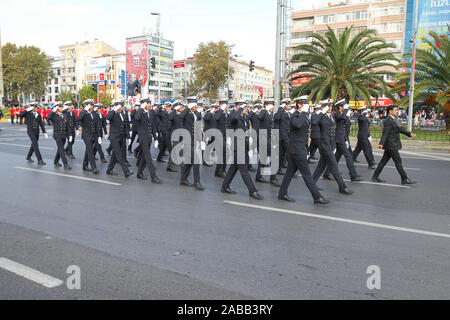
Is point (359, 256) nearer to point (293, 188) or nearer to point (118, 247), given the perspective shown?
point (118, 247)

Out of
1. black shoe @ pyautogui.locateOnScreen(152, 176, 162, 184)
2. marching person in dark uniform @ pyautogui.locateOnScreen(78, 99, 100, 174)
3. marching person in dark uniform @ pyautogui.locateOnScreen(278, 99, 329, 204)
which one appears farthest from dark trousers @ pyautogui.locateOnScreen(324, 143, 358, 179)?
marching person in dark uniform @ pyautogui.locateOnScreen(78, 99, 100, 174)

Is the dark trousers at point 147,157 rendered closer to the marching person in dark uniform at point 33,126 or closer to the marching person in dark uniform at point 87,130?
the marching person in dark uniform at point 87,130

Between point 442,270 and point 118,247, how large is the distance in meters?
3.49

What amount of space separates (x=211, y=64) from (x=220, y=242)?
51995 millimetres

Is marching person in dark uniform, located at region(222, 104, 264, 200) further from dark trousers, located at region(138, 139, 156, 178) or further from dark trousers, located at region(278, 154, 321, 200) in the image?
dark trousers, located at region(138, 139, 156, 178)

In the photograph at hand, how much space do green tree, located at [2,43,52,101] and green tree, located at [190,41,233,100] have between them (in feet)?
128

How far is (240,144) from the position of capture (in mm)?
7750

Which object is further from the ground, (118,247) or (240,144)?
(240,144)

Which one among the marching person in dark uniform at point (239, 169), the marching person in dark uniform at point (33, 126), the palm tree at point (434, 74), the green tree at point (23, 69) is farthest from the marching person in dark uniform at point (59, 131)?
the green tree at point (23, 69)

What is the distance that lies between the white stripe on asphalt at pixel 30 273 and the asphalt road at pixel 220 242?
4 centimetres

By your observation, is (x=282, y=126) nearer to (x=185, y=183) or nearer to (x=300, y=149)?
(x=185, y=183)

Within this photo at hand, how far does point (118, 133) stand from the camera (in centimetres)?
1001
